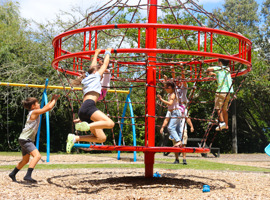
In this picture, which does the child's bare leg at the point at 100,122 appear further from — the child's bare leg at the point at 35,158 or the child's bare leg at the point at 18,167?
the child's bare leg at the point at 18,167

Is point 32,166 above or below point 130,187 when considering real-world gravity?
above

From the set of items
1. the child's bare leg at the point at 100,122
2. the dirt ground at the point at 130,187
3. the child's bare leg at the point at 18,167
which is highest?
the child's bare leg at the point at 100,122

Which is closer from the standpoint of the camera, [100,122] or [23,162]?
[100,122]

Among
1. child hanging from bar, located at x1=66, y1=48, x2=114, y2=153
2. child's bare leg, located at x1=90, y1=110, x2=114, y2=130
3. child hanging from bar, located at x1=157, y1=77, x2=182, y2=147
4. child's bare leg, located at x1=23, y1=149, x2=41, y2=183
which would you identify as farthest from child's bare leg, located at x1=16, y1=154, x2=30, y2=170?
child hanging from bar, located at x1=157, y1=77, x2=182, y2=147

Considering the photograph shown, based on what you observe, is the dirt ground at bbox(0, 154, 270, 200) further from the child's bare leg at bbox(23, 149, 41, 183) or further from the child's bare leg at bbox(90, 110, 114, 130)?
the child's bare leg at bbox(90, 110, 114, 130)

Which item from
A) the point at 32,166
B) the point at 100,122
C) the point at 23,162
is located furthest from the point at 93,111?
the point at 23,162

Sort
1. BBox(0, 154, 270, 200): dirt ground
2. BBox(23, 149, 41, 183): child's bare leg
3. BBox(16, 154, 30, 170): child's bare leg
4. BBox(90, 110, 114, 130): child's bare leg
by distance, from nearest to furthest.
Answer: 1. BBox(90, 110, 114, 130): child's bare leg
2. BBox(0, 154, 270, 200): dirt ground
3. BBox(23, 149, 41, 183): child's bare leg
4. BBox(16, 154, 30, 170): child's bare leg

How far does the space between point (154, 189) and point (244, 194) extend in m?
1.27

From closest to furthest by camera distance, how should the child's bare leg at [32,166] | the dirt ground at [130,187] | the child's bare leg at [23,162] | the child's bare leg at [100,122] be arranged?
1. the child's bare leg at [100,122]
2. the dirt ground at [130,187]
3. the child's bare leg at [32,166]
4. the child's bare leg at [23,162]

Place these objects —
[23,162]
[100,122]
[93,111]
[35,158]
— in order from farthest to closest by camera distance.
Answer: [23,162], [35,158], [93,111], [100,122]

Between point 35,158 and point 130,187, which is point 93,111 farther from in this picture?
point 35,158

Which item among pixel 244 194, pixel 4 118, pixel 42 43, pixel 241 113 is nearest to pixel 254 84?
pixel 241 113

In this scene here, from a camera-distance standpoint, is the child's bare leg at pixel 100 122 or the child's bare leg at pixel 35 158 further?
the child's bare leg at pixel 35 158

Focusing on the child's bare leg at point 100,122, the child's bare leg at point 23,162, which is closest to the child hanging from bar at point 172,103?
the child's bare leg at point 100,122
